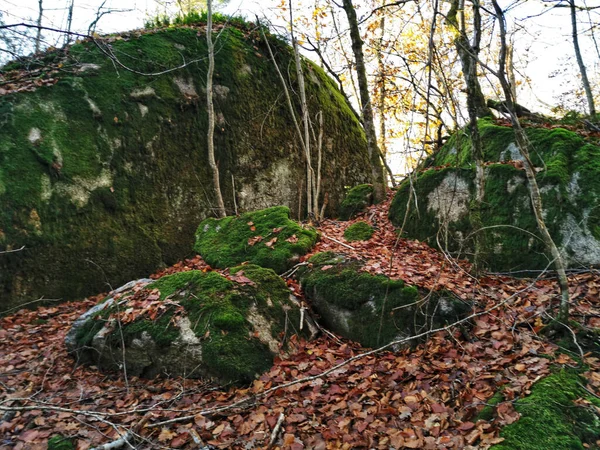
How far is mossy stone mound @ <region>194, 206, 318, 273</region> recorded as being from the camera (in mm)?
6164

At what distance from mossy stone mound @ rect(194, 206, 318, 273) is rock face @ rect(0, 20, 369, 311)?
1.52 m

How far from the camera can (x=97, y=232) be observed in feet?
24.2

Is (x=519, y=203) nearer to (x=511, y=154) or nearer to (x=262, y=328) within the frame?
(x=511, y=154)

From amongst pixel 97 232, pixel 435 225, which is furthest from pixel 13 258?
pixel 435 225

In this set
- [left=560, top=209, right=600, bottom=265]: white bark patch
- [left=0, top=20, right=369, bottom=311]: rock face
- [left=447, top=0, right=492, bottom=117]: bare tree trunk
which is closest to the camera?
[left=447, top=0, right=492, bottom=117]: bare tree trunk

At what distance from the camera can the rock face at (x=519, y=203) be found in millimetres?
5637

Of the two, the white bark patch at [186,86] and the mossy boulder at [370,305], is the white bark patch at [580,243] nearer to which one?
the mossy boulder at [370,305]

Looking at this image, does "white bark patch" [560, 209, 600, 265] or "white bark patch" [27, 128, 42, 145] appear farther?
"white bark patch" [27, 128, 42, 145]

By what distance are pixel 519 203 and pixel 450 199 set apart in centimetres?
107

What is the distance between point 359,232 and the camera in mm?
7383

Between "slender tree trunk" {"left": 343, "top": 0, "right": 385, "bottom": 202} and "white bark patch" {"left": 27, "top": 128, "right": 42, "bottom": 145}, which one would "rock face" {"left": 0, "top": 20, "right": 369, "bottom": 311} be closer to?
"white bark patch" {"left": 27, "top": 128, "right": 42, "bottom": 145}

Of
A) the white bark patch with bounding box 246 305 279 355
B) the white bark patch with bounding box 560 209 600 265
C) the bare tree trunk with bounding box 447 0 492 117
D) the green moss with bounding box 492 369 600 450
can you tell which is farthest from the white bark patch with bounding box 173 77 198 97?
the green moss with bounding box 492 369 600 450

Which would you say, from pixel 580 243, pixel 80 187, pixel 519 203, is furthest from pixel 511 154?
pixel 80 187

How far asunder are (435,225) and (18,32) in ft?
19.9
